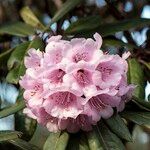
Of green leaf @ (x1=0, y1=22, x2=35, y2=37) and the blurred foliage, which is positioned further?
green leaf @ (x1=0, y1=22, x2=35, y2=37)

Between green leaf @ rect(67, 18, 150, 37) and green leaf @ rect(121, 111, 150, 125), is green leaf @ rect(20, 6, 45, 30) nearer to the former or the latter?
green leaf @ rect(67, 18, 150, 37)

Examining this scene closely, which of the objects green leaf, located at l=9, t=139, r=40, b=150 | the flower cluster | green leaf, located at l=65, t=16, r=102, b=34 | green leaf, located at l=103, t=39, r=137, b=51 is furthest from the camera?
green leaf, located at l=65, t=16, r=102, b=34

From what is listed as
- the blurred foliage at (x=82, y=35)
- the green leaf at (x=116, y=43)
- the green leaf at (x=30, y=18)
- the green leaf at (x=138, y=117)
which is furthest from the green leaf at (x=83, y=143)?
the green leaf at (x=30, y=18)

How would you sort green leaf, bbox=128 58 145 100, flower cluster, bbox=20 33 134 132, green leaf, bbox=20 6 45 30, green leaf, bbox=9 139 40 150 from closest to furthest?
flower cluster, bbox=20 33 134 132, green leaf, bbox=9 139 40 150, green leaf, bbox=128 58 145 100, green leaf, bbox=20 6 45 30

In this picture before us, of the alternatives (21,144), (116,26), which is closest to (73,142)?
(21,144)

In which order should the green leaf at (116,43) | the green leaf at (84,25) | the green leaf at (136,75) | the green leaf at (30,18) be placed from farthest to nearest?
the green leaf at (30,18) → the green leaf at (84,25) → the green leaf at (116,43) → the green leaf at (136,75)

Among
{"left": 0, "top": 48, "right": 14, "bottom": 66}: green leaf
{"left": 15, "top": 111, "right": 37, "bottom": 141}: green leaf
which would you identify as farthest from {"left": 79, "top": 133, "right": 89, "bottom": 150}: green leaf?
{"left": 0, "top": 48, "right": 14, "bottom": 66}: green leaf

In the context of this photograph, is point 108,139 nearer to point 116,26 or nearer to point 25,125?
point 25,125

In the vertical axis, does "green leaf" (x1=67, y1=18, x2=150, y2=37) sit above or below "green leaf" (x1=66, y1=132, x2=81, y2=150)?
above

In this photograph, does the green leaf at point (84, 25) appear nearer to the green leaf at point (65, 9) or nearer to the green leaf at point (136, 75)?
the green leaf at point (65, 9)
